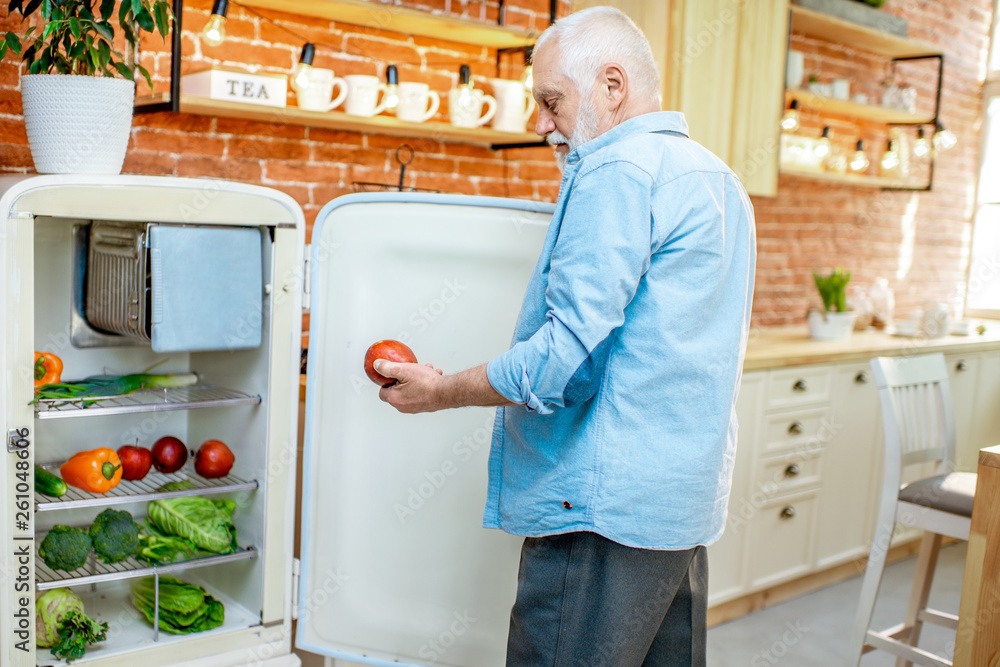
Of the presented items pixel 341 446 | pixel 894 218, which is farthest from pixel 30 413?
pixel 894 218

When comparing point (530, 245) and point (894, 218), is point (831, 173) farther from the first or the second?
point (530, 245)

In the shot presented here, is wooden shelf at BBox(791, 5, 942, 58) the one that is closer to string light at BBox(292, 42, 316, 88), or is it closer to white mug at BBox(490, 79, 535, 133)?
white mug at BBox(490, 79, 535, 133)

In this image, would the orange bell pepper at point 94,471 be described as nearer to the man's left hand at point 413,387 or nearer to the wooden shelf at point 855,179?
the man's left hand at point 413,387

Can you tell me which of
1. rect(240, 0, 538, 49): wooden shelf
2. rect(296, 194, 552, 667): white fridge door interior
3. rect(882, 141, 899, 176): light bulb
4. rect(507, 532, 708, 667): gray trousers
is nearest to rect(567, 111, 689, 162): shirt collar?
rect(296, 194, 552, 667): white fridge door interior

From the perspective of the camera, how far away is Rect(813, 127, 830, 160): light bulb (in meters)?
3.79

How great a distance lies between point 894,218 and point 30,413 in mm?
4118

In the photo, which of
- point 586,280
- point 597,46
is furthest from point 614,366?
point 597,46

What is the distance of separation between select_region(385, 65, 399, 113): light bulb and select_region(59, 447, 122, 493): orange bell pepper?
1241 mm

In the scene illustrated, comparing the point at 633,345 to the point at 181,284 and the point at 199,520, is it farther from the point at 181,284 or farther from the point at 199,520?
the point at 199,520

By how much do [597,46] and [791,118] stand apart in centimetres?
255

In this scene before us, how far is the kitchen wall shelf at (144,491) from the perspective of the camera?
5.54ft

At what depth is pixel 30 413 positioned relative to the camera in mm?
1555

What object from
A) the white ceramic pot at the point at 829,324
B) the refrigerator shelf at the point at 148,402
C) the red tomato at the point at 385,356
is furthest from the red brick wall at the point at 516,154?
the red tomato at the point at 385,356

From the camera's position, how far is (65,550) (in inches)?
69.1
